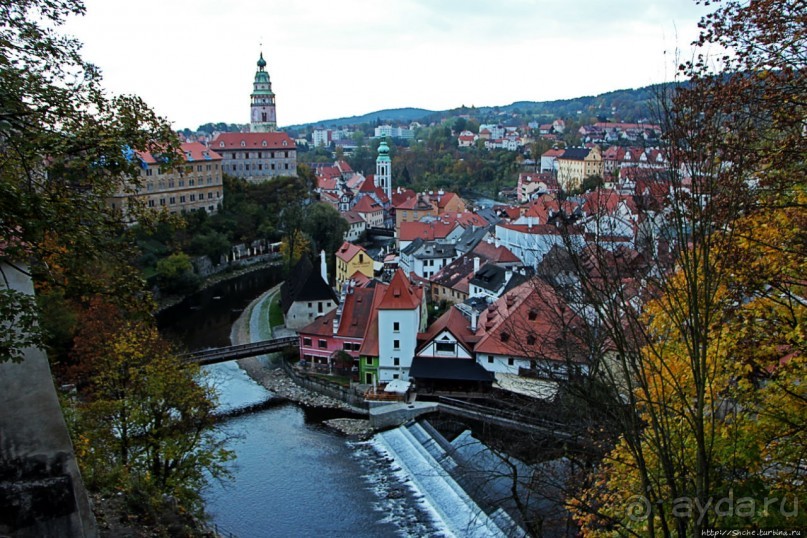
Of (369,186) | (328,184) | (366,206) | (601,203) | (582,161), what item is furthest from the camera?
(328,184)

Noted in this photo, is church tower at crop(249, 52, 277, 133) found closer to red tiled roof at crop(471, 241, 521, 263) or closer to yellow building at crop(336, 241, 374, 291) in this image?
yellow building at crop(336, 241, 374, 291)

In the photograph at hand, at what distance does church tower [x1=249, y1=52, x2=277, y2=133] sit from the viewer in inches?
2825

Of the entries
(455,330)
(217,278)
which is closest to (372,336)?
(455,330)

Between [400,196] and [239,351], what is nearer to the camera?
[239,351]

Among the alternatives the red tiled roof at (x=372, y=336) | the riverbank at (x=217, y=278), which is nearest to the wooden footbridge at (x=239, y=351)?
the red tiled roof at (x=372, y=336)

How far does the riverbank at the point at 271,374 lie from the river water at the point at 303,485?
1.49 ft

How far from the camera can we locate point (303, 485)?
15.1m

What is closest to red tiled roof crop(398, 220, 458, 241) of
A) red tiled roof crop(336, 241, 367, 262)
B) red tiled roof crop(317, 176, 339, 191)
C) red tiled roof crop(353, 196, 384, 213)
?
red tiled roof crop(336, 241, 367, 262)

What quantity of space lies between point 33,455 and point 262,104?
6968 cm

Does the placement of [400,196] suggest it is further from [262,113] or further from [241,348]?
[241,348]

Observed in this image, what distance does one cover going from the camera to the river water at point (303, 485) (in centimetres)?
1351

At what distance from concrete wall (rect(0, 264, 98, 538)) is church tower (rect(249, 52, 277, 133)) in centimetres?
6838

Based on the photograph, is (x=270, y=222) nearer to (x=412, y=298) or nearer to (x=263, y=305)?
(x=263, y=305)

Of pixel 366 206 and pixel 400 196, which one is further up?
pixel 400 196
